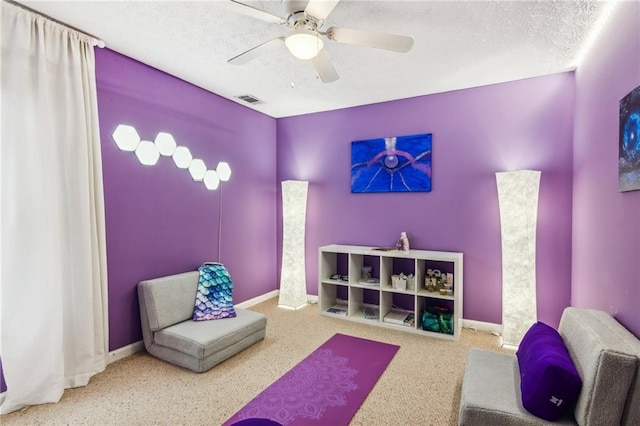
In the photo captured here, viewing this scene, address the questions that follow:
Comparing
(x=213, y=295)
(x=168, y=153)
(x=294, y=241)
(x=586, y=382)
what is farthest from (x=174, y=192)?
(x=586, y=382)

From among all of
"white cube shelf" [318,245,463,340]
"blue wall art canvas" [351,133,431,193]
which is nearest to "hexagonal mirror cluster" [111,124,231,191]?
"white cube shelf" [318,245,463,340]

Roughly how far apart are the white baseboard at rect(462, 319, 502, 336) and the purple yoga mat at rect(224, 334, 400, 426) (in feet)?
3.36

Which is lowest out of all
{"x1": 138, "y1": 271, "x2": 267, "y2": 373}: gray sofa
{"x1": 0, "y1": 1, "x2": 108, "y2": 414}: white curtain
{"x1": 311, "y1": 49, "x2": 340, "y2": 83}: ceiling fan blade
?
{"x1": 138, "y1": 271, "x2": 267, "y2": 373}: gray sofa

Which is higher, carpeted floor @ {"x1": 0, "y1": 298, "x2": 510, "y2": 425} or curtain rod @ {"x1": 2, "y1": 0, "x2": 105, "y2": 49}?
curtain rod @ {"x1": 2, "y1": 0, "x2": 105, "y2": 49}

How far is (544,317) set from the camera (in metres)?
3.18

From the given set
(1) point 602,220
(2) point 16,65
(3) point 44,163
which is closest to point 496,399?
(1) point 602,220

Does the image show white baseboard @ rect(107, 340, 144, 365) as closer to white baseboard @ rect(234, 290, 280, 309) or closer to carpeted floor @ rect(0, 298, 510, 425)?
carpeted floor @ rect(0, 298, 510, 425)

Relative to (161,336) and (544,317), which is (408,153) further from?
(161,336)

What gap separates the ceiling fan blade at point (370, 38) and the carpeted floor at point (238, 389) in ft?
7.43

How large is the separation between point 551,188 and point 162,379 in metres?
3.81

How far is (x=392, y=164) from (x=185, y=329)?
277 cm

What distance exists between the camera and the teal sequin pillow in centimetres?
299

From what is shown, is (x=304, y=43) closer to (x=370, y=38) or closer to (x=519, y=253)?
(x=370, y=38)

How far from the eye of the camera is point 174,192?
3215mm
